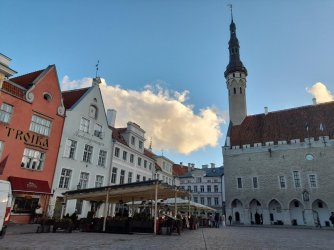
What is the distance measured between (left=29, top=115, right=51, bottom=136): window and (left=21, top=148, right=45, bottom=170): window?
1765 mm

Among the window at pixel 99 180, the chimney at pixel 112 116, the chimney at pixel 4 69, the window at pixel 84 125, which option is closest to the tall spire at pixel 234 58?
the chimney at pixel 112 116

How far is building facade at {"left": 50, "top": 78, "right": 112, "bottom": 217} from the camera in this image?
78.4 ft

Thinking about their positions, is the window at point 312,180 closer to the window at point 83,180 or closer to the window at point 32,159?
the window at point 83,180

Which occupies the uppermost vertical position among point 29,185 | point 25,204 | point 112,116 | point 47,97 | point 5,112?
point 112,116

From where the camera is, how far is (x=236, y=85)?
54.2 meters

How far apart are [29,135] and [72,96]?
9235mm

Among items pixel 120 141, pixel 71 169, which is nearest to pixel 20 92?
pixel 71 169

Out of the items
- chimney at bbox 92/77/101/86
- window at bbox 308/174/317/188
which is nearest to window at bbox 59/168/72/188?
chimney at bbox 92/77/101/86

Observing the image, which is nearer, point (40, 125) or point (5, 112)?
point (5, 112)

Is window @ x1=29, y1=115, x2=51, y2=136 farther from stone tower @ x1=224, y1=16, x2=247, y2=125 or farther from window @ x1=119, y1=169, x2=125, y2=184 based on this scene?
stone tower @ x1=224, y1=16, x2=247, y2=125

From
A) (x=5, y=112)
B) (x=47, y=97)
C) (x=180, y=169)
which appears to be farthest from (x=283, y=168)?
(x=5, y=112)

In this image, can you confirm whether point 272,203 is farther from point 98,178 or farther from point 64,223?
point 64,223

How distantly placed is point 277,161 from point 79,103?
3246cm

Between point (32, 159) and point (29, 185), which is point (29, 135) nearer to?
point (32, 159)
